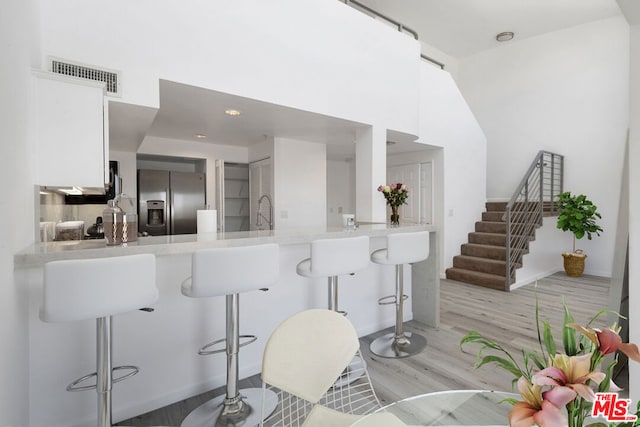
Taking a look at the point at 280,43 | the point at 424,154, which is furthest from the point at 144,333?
the point at 424,154

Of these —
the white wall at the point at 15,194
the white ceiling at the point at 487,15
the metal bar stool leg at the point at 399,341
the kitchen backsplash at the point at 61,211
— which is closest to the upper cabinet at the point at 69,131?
the white wall at the point at 15,194

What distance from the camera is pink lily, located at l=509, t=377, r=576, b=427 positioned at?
53 cm

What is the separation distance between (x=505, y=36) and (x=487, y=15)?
0.91 meters

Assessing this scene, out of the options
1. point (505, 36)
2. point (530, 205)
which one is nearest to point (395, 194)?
point (530, 205)

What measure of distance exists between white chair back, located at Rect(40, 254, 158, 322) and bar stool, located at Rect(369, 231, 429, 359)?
6.20 feet

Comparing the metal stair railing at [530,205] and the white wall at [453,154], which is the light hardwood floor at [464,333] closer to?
the metal stair railing at [530,205]

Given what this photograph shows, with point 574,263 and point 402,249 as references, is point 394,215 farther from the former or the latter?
point 574,263

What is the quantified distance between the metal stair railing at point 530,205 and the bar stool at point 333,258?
11.3ft

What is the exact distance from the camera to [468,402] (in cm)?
129

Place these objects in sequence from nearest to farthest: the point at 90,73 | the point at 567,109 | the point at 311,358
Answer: the point at 311,358 < the point at 90,73 < the point at 567,109

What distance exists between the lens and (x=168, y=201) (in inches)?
→ 192

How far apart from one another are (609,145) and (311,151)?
5184mm

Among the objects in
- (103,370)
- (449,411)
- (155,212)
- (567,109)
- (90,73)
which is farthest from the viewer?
(567,109)

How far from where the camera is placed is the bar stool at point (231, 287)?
174 centimetres
